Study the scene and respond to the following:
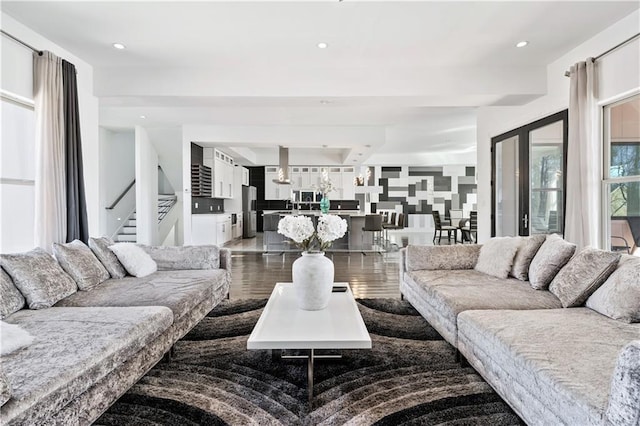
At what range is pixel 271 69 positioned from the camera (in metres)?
4.25

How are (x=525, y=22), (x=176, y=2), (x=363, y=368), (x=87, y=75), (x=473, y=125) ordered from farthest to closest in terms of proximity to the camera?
1. (x=473, y=125)
2. (x=87, y=75)
3. (x=525, y=22)
4. (x=176, y=2)
5. (x=363, y=368)

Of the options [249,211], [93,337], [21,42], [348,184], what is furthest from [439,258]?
[249,211]

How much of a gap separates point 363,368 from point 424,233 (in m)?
10.9

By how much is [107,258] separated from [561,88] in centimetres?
517

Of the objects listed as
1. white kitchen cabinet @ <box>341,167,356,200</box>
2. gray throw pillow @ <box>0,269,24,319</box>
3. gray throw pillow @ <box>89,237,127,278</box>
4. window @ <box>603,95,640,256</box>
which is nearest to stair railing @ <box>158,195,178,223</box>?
white kitchen cabinet @ <box>341,167,356,200</box>

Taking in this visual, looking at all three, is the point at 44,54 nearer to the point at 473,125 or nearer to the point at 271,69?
the point at 271,69

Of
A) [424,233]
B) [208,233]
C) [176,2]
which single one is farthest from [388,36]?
[424,233]

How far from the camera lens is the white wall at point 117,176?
7.92 m

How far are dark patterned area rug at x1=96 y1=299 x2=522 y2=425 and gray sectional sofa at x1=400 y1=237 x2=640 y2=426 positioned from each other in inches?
7.0

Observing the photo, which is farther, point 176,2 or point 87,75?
point 87,75

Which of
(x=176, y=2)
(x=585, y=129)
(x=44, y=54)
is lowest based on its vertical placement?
(x=585, y=129)

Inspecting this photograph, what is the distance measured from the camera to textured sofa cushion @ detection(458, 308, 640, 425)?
51.1 inches

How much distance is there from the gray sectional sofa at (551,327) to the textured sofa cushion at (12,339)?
2.33m

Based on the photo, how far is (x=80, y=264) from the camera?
9.04 ft
